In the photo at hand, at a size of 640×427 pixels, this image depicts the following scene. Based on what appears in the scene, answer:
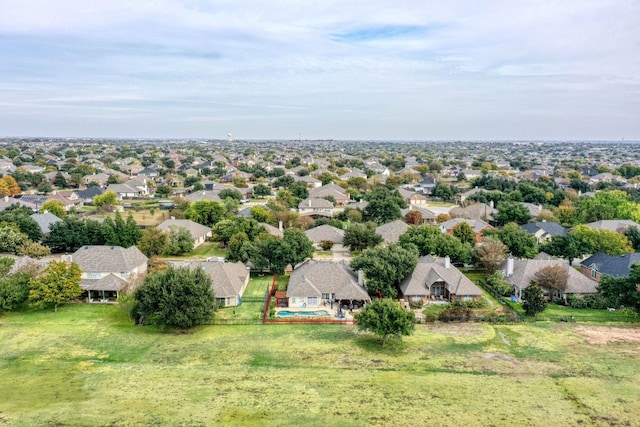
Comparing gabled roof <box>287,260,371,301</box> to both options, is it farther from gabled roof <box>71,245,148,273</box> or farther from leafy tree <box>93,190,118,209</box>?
leafy tree <box>93,190,118,209</box>

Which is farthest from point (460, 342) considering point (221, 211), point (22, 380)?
point (221, 211)

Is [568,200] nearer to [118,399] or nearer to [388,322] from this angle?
[388,322]

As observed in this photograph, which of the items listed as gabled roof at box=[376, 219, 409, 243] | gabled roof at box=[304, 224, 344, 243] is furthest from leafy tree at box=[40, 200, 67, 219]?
gabled roof at box=[376, 219, 409, 243]

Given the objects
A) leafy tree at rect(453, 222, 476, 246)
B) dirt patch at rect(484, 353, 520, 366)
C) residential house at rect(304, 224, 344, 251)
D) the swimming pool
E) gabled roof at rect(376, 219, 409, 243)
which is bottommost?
the swimming pool

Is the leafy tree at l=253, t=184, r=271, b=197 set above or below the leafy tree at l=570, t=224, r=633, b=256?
below

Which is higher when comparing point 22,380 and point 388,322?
point 388,322

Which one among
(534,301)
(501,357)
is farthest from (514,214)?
(501,357)
